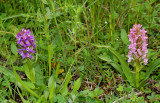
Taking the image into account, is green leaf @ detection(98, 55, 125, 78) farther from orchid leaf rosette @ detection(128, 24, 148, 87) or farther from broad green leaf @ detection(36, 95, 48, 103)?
broad green leaf @ detection(36, 95, 48, 103)

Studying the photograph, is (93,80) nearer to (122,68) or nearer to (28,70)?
(122,68)

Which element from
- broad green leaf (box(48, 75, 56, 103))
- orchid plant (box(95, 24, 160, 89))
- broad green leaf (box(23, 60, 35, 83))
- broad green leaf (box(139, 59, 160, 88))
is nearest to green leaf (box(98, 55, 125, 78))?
orchid plant (box(95, 24, 160, 89))

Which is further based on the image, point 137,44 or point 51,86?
point 51,86

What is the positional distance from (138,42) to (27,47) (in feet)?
3.12

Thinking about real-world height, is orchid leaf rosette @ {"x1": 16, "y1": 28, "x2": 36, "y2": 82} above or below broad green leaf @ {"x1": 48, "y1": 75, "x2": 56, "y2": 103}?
above

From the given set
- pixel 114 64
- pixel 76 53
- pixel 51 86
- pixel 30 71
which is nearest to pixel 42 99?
pixel 51 86

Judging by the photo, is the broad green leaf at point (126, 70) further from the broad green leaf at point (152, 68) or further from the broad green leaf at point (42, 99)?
the broad green leaf at point (42, 99)

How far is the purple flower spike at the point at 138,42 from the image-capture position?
6.29 feet

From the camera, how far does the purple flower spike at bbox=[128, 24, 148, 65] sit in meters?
1.92

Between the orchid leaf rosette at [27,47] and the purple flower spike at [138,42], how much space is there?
0.85 m

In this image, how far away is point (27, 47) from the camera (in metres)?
1.98

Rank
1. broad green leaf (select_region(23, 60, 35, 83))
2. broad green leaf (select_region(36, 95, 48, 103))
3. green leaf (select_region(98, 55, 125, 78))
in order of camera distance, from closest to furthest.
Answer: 1. broad green leaf (select_region(36, 95, 48, 103))
2. broad green leaf (select_region(23, 60, 35, 83))
3. green leaf (select_region(98, 55, 125, 78))

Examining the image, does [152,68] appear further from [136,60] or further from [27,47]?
[27,47]

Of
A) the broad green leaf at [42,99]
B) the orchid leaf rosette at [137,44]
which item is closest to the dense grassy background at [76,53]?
the broad green leaf at [42,99]
